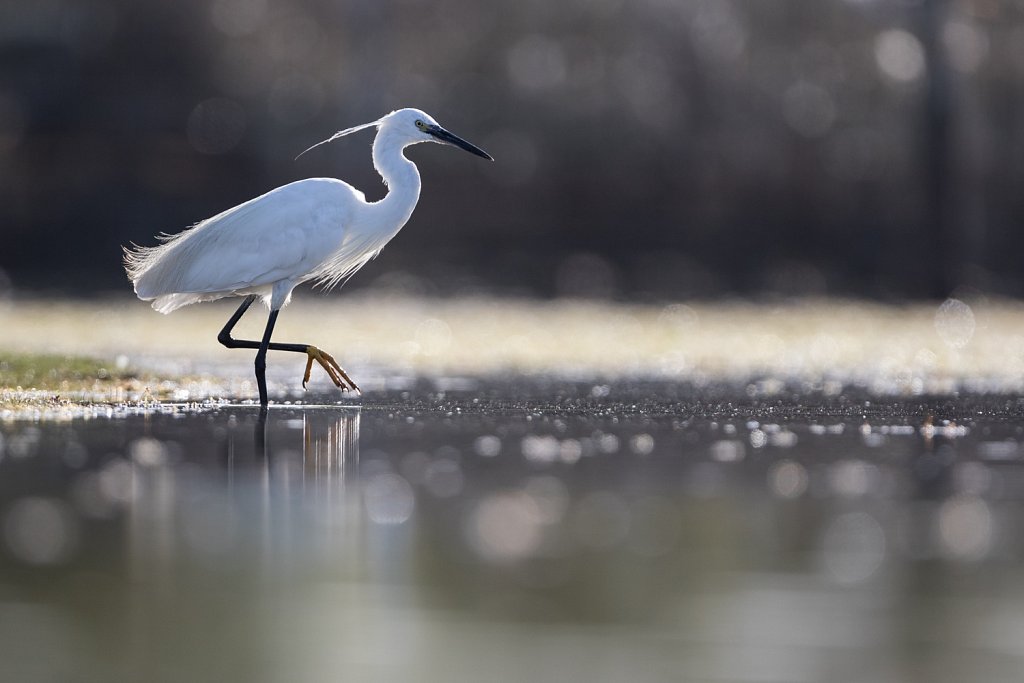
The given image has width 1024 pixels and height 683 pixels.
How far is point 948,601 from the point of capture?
573 cm

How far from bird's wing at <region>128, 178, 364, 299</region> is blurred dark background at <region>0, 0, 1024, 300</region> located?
13.4 m

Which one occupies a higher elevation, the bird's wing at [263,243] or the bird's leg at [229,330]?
the bird's wing at [263,243]

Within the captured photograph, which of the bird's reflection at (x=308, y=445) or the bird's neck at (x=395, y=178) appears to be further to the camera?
the bird's neck at (x=395, y=178)

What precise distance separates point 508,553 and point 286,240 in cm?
596

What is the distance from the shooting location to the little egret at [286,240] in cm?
1203

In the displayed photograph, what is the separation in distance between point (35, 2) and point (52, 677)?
1326 inches

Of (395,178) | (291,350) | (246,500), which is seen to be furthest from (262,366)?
(246,500)

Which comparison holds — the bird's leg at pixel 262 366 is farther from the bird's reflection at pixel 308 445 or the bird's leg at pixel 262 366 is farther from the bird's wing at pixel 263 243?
the bird's wing at pixel 263 243

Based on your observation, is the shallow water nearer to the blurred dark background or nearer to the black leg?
the black leg

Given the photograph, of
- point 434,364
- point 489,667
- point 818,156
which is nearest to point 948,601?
point 489,667

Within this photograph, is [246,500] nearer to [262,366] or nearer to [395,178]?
[262,366]

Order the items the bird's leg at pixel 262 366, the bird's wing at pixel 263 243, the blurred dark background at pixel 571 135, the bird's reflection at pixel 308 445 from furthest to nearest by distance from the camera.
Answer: the blurred dark background at pixel 571 135 < the bird's wing at pixel 263 243 < the bird's leg at pixel 262 366 < the bird's reflection at pixel 308 445

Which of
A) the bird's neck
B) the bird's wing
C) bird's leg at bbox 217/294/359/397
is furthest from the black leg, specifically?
the bird's neck

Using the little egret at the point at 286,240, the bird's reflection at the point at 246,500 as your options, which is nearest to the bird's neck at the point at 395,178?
the little egret at the point at 286,240
